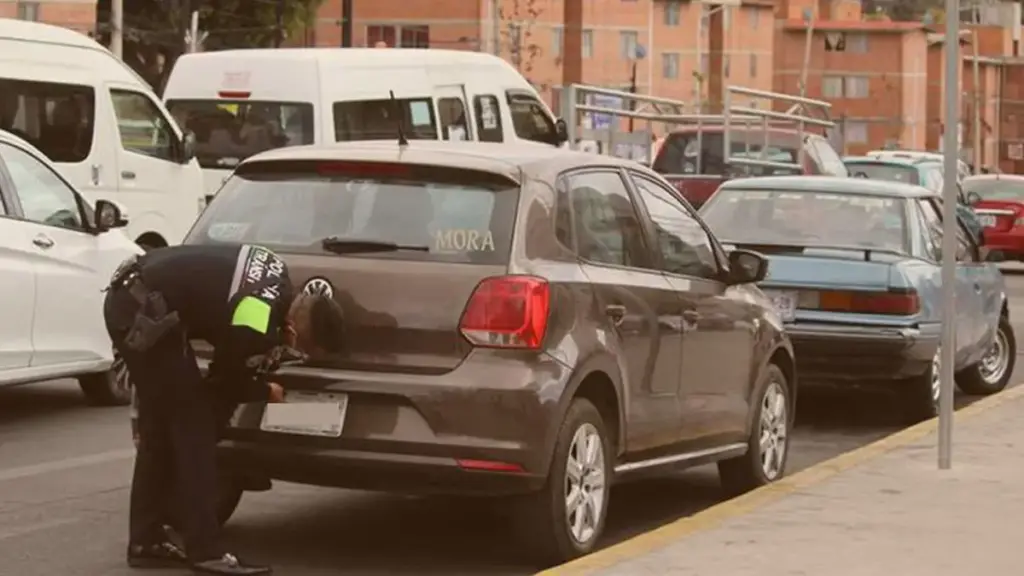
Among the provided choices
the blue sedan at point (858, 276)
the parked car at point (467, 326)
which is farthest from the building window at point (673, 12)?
the parked car at point (467, 326)

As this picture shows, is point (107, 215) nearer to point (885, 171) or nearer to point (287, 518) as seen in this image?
point (287, 518)

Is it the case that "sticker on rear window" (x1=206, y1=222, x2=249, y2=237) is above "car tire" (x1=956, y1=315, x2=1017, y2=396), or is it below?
above

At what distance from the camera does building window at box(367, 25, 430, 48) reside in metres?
88.6

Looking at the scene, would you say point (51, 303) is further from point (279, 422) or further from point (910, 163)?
point (910, 163)

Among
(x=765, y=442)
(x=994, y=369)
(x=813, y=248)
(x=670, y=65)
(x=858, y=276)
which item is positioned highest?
(x=670, y=65)

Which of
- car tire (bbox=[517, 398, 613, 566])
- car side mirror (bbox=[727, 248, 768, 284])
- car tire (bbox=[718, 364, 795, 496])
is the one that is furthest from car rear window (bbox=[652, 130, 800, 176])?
car tire (bbox=[517, 398, 613, 566])

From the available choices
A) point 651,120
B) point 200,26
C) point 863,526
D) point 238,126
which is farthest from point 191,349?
point 200,26

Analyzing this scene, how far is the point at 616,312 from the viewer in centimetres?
918

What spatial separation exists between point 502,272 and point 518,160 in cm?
65

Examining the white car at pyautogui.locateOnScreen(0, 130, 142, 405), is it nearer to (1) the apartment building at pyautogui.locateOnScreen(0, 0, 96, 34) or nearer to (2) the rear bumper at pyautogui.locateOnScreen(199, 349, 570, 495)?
(2) the rear bumper at pyautogui.locateOnScreen(199, 349, 570, 495)

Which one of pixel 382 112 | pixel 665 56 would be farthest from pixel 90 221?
pixel 665 56

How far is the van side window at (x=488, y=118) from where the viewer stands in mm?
22625

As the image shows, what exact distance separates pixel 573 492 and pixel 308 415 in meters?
1.12

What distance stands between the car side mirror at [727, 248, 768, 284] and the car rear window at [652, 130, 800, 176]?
64.8ft
